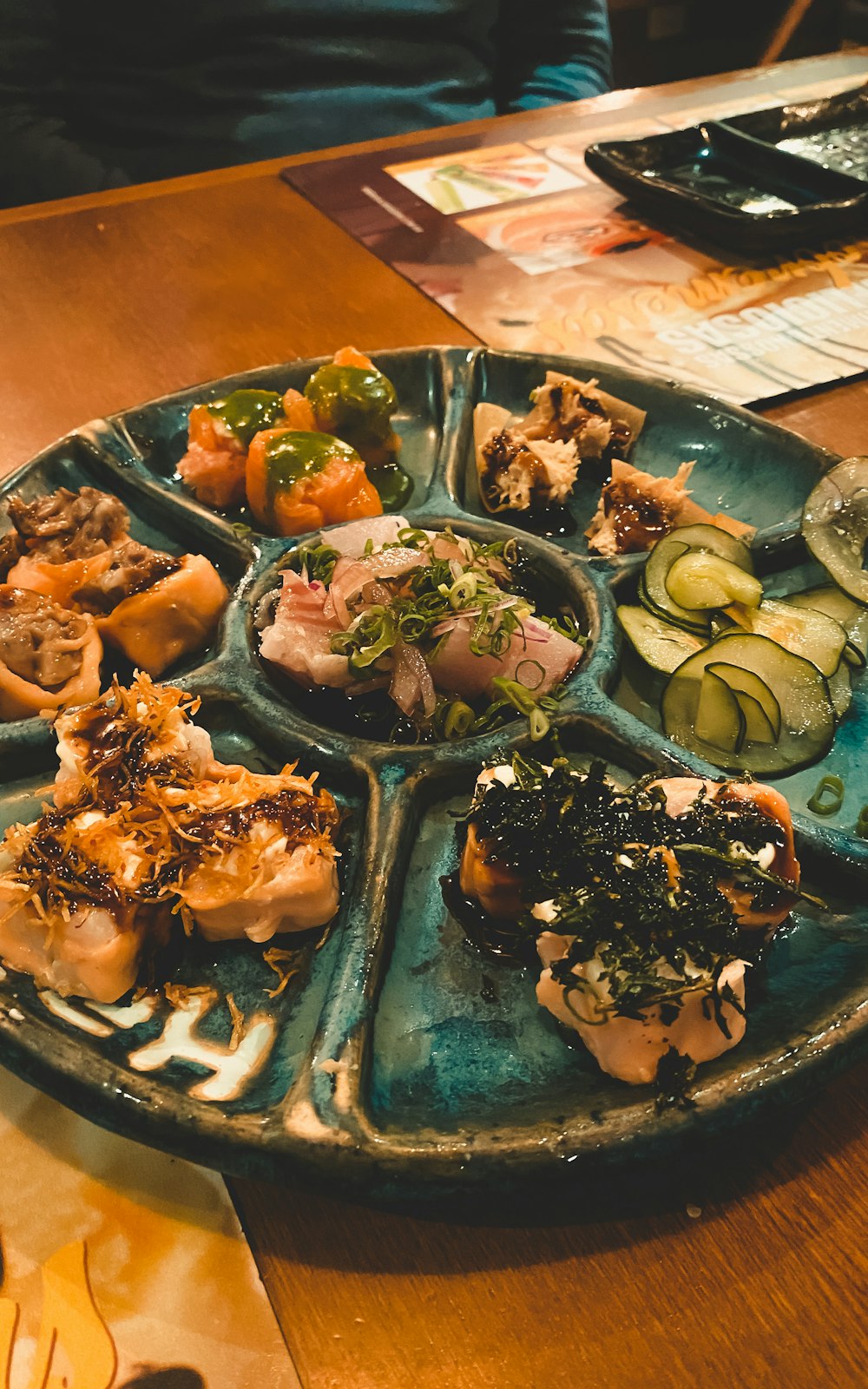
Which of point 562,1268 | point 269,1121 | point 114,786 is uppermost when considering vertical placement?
point 114,786

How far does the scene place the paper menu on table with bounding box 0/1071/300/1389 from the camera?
4.26 ft

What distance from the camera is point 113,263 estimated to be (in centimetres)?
423

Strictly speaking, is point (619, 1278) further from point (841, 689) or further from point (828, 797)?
point (841, 689)

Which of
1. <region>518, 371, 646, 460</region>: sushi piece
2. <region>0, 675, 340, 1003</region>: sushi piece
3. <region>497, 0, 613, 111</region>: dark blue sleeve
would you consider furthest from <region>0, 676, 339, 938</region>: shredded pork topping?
<region>497, 0, 613, 111</region>: dark blue sleeve

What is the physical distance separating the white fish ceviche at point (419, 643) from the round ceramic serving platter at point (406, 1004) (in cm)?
9

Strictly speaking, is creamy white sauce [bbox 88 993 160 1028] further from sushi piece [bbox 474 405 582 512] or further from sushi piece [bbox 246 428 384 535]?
sushi piece [bbox 474 405 582 512]

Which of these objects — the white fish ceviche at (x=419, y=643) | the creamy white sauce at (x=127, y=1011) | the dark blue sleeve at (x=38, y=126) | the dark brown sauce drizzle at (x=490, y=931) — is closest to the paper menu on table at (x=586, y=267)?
the dark blue sleeve at (x=38, y=126)

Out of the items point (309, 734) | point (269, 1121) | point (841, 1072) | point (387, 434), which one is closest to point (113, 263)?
point (387, 434)

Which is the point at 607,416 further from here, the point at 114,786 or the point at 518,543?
the point at 114,786

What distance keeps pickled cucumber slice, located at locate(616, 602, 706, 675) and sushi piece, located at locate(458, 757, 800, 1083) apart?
1.65ft

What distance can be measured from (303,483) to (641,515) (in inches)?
36.4

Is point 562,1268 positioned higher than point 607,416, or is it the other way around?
point 607,416

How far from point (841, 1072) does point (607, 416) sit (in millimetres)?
2013

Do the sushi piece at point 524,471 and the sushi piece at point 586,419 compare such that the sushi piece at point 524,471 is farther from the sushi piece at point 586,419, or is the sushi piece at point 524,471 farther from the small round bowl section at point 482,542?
the small round bowl section at point 482,542
